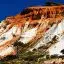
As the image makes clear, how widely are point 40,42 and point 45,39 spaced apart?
165cm


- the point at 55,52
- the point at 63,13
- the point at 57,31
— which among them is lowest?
the point at 55,52

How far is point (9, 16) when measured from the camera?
588 ft

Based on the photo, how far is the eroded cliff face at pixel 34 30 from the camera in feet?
450

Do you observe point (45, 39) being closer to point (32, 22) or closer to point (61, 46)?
point (61, 46)

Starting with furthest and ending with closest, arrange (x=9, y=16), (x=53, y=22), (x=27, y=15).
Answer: (x=9, y=16), (x=27, y=15), (x=53, y=22)

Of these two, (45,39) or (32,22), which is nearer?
(45,39)

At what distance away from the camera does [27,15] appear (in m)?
167

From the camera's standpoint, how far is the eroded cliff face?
137 m

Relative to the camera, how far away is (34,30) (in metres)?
153

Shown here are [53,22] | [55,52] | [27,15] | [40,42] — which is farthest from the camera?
[27,15]

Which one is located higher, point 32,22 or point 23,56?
point 32,22

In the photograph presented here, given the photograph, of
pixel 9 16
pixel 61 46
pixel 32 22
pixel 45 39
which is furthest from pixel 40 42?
pixel 9 16

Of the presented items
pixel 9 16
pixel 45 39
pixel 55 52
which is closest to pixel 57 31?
pixel 45 39

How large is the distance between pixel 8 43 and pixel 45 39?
47.2 feet
